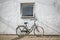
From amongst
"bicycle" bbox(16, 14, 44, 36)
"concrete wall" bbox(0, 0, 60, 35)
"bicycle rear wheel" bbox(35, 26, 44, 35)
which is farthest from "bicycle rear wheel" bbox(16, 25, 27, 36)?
"bicycle rear wheel" bbox(35, 26, 44, 35)

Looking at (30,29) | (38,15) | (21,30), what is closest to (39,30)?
(30,29)

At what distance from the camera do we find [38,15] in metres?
9.70

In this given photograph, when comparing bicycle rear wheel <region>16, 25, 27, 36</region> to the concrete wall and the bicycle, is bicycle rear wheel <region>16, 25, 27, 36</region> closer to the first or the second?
the bicycle

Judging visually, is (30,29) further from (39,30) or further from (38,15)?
(38,15)

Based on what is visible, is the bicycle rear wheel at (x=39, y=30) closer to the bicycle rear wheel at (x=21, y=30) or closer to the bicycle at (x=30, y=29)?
the bicycle at (x=30, y=29)

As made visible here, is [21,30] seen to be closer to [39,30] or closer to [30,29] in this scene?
[30,29]

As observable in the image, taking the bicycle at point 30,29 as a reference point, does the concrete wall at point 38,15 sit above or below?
above

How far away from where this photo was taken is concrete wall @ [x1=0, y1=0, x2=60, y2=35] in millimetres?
9609

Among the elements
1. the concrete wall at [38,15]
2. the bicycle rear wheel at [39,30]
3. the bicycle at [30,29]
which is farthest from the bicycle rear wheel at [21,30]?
the bicycle rear wheel at [39,30]

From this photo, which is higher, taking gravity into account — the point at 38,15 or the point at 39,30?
the point at 38,15

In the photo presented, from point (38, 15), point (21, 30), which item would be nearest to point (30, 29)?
point (21, 30)

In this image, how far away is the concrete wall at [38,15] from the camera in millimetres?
9609

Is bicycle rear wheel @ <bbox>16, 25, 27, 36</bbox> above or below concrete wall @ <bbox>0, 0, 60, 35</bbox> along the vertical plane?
below

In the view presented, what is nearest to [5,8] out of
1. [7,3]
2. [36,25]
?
[7,3]
